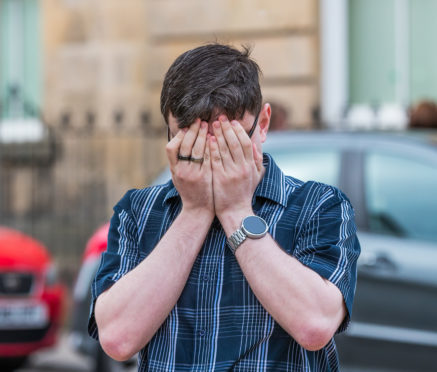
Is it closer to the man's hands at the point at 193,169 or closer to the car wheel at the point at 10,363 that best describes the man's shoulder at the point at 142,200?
the man's hands at the point at 193,169

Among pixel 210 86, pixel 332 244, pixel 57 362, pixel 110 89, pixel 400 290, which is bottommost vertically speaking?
pixel 57 362

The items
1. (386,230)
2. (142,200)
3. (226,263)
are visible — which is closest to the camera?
(226,263)

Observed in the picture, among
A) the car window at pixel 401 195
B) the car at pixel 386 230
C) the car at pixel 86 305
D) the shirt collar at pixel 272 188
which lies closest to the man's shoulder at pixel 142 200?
the shirt collar at pixel 272 188

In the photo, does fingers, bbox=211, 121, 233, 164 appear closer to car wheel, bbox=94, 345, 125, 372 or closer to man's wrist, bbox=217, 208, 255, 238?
man's wrist, bbox=217, 208, 255, 238

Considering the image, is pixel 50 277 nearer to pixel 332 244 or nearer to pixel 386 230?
pixel 386 230

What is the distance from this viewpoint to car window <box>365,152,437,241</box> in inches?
188

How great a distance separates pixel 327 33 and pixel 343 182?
542 centimetres

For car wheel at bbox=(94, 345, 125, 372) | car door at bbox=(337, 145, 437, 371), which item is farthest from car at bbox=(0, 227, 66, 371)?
car door at bbox=(337, 145, 437, 371)

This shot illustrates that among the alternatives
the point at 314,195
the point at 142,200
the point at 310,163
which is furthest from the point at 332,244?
the point at 310,163

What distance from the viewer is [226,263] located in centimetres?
208

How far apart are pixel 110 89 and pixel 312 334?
8958mm

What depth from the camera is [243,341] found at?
202cm

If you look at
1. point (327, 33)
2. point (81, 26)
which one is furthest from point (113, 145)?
point (327, 33)

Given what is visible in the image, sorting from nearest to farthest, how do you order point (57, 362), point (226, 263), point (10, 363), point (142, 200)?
point (226, 263) → point (142, 200) → point (10, 363) → point (57, 362)
